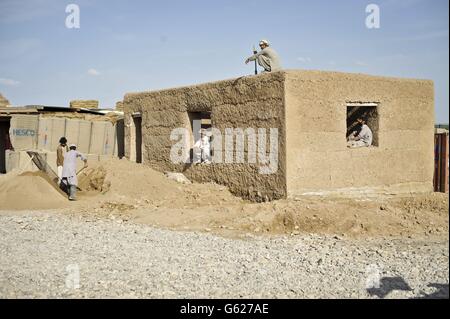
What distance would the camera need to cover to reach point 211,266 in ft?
17.3

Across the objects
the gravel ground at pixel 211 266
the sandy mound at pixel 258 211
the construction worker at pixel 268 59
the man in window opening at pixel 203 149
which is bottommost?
the gravel ground at pixel 211 266

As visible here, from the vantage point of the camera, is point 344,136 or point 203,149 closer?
point 344,136

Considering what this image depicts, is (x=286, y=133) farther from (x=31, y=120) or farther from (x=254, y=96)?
(x=31, y=120)

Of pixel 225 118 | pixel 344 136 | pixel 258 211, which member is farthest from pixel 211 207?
pixel 344 136

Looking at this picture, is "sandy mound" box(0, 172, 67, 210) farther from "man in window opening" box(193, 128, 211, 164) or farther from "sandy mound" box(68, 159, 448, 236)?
"man in window opening" box(193, 128, 211, 164)

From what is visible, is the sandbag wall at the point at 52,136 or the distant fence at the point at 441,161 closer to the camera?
the distant fence at the point at 441,161

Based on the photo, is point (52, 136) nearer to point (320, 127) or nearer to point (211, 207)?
point (211, 207)

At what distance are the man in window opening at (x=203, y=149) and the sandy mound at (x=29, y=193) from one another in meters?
2.94


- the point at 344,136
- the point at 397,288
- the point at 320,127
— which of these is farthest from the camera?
the point at 344,136

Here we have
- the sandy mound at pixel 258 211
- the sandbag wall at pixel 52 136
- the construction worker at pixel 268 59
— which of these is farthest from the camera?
the sandbag wall at pixel 52 136

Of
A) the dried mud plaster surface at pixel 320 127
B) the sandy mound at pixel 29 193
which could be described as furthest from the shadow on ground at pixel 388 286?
the sandy mound at pixel 29 193

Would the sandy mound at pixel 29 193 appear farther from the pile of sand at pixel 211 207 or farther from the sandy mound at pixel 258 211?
the sandy mound at pixel 258 211

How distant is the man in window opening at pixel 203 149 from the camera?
10.6 m

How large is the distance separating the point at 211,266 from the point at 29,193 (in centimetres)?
620
